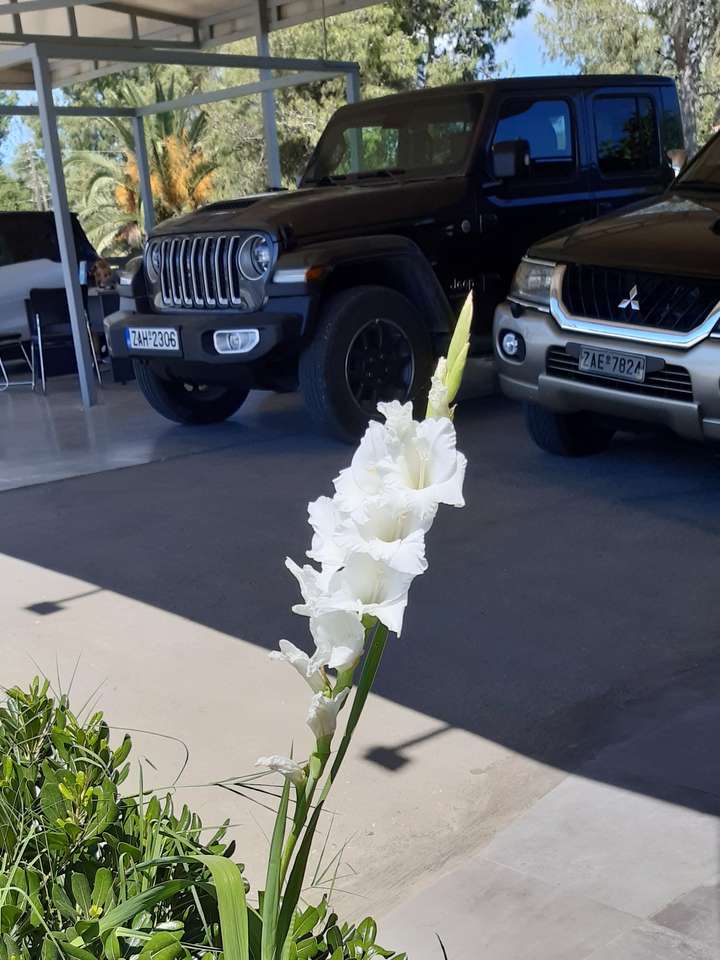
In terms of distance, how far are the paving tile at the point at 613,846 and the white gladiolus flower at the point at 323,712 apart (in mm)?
1575

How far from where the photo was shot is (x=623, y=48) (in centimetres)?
3334

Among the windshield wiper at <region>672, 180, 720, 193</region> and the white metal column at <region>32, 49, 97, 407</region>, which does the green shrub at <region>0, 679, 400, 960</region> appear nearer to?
the windshield wiper at <region>672, 180, 720, 193</region>

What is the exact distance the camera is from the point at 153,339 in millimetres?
7594

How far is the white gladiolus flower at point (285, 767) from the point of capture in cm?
105

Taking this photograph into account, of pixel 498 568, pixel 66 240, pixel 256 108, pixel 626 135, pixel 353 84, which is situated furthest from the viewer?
pixel 256 108

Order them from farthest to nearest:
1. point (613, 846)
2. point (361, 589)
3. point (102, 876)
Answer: point (613, 846), point (102, 876), point (361, 589)

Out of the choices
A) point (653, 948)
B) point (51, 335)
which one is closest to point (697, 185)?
point (653, 948)

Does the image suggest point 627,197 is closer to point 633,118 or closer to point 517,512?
point 633,118

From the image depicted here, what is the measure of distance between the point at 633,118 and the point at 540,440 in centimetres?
299

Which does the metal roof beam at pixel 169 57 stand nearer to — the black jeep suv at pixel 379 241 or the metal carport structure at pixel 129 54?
the metal carport structure at pixel 129 54

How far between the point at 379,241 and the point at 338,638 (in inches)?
251

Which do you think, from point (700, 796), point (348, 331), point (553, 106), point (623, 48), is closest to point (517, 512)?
point (348, 331)

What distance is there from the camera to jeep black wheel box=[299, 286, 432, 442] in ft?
23.2

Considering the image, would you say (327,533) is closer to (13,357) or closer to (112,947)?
(112,947)
